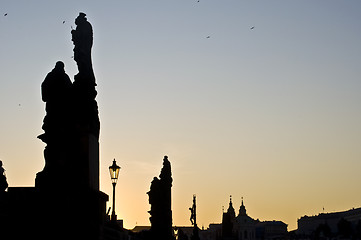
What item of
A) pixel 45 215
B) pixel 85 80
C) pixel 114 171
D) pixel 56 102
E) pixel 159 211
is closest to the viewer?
pixel 45 215

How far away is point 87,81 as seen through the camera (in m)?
14.7

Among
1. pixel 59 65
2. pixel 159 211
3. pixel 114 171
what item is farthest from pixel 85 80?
pixel 159 211

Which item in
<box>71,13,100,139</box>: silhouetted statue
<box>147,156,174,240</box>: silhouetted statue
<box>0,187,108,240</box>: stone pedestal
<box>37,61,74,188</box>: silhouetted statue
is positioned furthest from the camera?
<box>147,156,174,240</box>: silhouetted statue

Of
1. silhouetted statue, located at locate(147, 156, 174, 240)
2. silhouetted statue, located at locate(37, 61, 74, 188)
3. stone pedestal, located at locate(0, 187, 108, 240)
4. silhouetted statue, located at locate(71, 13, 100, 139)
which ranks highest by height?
silhouetted statue, located at locate(147, 156, 174, 240)

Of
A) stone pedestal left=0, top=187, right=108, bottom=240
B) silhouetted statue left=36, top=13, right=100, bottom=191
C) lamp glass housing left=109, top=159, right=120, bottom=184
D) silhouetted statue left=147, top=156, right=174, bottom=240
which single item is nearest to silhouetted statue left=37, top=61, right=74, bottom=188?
silhouetted statue left=36, top=13, right=100, bottom=191

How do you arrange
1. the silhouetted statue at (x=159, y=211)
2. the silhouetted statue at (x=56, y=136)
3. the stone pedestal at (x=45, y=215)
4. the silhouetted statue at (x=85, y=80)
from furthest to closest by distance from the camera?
1. the silhouetted statue at (x=159, y=211)
2. the silhouetted statue at (x=85, y=80)
3. the silhouetted statue at (x=56, y=136)
4. the stone pedestal at (x=45, y=215)

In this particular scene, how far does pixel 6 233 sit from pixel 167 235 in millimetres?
22001

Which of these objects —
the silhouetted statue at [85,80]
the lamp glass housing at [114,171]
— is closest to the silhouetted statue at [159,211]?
the lamp glass housing at [114,171]

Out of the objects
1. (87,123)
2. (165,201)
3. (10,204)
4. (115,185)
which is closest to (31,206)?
(10,204)

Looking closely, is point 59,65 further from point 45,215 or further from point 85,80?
point 45,215

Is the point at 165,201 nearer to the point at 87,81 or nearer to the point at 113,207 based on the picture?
the point at 113,207

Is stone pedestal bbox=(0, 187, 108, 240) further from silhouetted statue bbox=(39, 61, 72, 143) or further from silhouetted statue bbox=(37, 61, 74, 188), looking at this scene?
silhouetted statue bbox=(39, 61, 72, 143)

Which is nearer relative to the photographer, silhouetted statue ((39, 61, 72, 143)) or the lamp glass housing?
silhouetted statue ((39, 61, 72, 143))

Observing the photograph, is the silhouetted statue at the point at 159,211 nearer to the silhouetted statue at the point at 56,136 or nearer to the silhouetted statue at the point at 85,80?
the silhouetted statue at the point at 85,80
